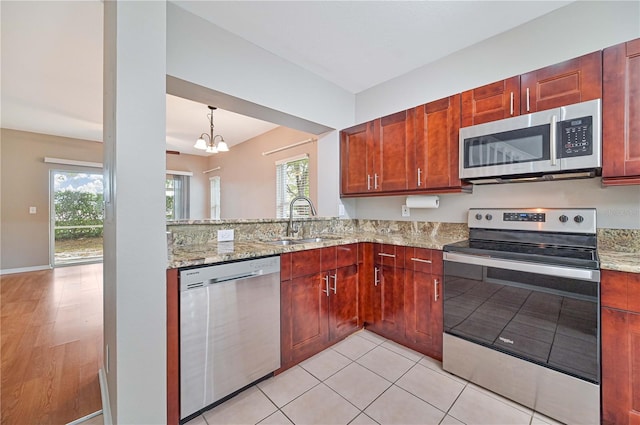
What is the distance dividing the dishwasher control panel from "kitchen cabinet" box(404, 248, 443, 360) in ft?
3.60

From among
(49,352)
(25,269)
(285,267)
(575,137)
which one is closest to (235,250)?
(285,267)

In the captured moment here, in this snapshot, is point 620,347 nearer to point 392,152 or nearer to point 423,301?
point 423,301

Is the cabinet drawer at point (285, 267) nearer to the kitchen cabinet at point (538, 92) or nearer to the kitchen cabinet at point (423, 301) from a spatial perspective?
the kitchen cabinet at point (423, 301)

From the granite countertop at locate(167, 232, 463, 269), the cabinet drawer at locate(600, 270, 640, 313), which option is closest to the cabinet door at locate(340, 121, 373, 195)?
the granite countertop at locate(167, 232, 463, 269)

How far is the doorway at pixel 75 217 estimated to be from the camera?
5.25 meters

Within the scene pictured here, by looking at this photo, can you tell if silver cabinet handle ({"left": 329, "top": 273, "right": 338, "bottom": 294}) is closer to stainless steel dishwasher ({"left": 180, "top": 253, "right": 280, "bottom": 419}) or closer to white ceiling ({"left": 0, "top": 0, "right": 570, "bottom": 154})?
stainless steel dishwasher ({"left": 180, "top": 253, "right": 280, "bottom": 419})

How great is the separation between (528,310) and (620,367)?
0.40m

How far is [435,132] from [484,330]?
1565mm

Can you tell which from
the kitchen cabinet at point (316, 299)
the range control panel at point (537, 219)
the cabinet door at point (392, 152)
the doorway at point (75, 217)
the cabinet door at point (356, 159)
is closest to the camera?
the range control panel at point (537, 219)

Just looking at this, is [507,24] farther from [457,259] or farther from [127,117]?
[127,117]

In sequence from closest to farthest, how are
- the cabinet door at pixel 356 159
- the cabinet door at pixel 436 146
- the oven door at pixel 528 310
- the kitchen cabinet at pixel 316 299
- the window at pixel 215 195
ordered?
1. the oven door at pixel 528 310
2. the kitchen cabinet at pixel 316 299
3. the cabinet door at pixel 436 146
4. the cabinet door at pixel 356 159
5. the window at pixel 215 195

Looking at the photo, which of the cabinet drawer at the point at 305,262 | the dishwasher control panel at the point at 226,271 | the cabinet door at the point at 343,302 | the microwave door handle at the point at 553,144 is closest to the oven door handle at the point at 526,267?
the microwave door handle at the point at 553,144

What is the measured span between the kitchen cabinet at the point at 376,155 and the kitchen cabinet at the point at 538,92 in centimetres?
54

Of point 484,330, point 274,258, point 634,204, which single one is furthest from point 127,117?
point 634,204
